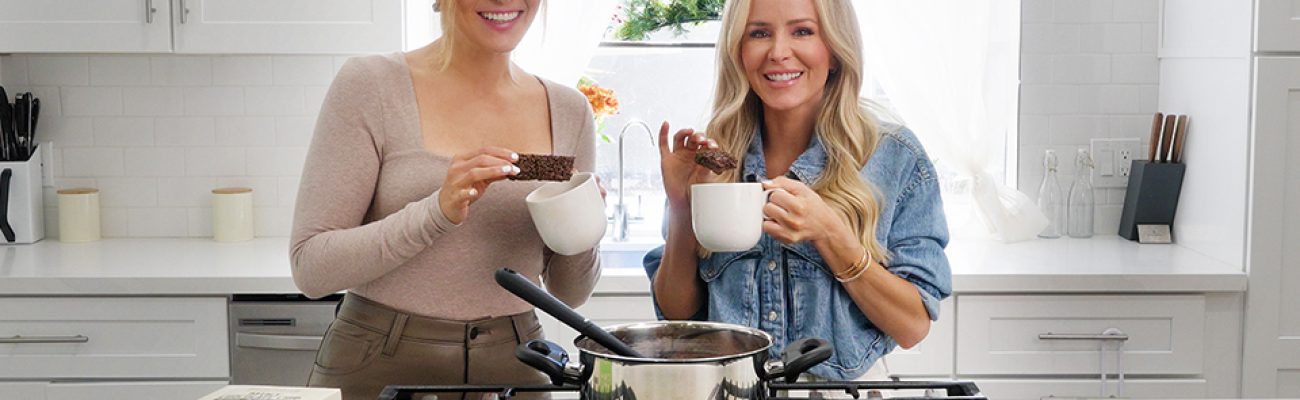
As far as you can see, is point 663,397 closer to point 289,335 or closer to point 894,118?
point 894,118

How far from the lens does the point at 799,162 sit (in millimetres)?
1836

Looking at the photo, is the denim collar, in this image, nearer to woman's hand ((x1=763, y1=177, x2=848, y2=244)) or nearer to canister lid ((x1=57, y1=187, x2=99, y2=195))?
woman's hand ((x1=763, y1=177, x2=848, y2=244))

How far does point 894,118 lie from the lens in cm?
194

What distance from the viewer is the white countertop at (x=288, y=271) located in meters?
2.81

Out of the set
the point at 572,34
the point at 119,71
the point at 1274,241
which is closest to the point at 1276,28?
the point at 1274,241

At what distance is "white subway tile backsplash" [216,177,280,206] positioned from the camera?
3502 millimetres

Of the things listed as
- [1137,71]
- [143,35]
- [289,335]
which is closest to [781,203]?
[289,335]

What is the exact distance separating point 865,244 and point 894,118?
10.9 inches

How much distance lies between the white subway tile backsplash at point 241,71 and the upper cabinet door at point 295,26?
0.38 meters

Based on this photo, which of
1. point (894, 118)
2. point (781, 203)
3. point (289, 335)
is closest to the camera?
point (781, 203)

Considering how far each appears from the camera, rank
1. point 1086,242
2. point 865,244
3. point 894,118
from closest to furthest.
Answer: point 865,244, point 894,118, point 1086,242

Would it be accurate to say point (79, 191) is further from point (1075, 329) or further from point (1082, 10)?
point (1082, 10)

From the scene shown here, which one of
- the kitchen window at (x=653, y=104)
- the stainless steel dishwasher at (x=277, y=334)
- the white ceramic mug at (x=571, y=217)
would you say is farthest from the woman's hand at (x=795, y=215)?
the kitchen window at (x=653, y=104)

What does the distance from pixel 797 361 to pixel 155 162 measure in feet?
9.00
